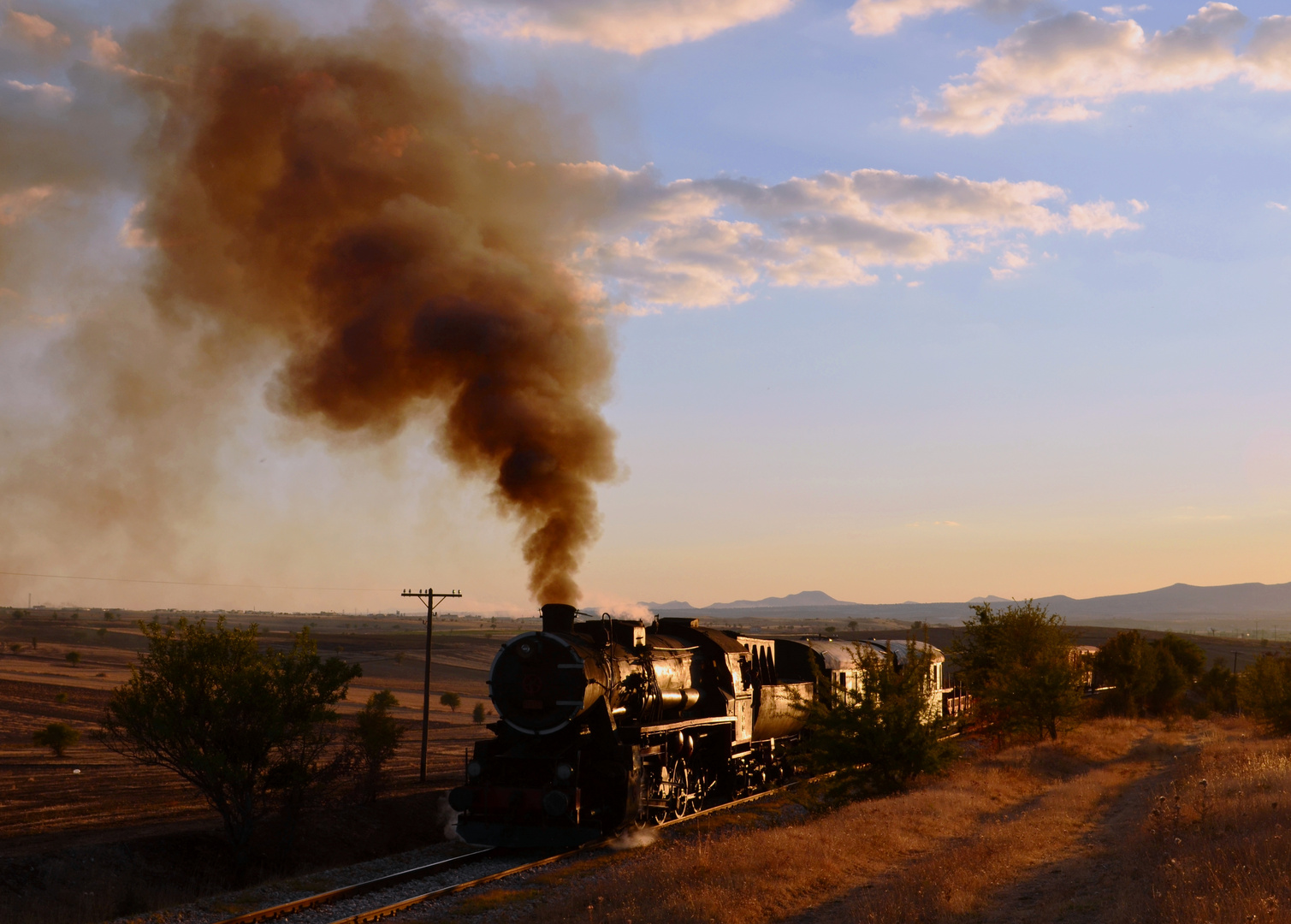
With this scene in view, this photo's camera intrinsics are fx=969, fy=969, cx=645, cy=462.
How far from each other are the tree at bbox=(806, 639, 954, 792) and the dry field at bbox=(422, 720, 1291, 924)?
0.92 metres

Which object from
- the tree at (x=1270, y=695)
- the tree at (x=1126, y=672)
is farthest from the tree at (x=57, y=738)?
the tree at (x=1126, y=672)

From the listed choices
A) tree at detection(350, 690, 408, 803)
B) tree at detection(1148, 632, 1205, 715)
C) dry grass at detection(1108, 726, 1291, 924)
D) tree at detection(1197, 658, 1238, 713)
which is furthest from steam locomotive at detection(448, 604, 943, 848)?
tree at detection(1197, 658, 1238, 713)

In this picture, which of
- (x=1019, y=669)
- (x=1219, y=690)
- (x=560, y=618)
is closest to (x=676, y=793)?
(x=560, y=618)

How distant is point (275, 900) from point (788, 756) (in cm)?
1356

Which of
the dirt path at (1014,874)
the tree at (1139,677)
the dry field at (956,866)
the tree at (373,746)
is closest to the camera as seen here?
the dry field at (956,866)

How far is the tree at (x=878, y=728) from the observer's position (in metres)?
22.9

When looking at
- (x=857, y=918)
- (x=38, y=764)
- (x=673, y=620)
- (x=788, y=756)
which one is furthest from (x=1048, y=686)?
(x=38, y=764)

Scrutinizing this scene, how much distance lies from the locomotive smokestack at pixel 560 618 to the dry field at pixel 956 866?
167 inches

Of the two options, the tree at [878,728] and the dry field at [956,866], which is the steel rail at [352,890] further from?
the tree at [878,728]

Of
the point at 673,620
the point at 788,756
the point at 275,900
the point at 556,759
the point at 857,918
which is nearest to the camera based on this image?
the point at 857,918

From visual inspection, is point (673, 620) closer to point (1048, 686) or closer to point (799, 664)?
point (799, 664)

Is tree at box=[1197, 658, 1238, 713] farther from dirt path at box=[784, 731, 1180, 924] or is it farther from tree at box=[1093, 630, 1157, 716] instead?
dirt path at box=[784, 731, 1180, 924]

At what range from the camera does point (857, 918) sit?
12055 millimetres

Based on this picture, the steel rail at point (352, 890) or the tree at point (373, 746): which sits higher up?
the steel rail at point (352, 890)
